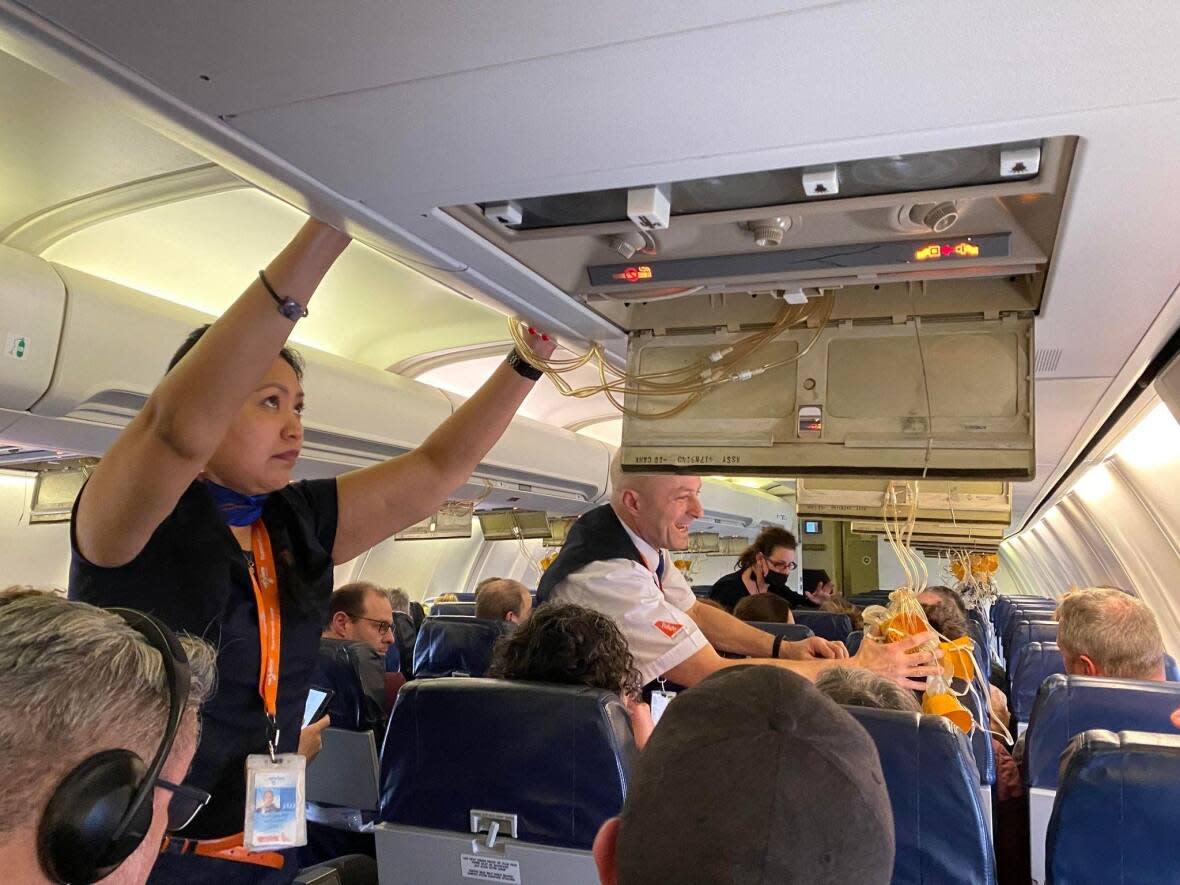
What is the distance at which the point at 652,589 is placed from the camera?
3352 mm

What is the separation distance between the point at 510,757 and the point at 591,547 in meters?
1.27

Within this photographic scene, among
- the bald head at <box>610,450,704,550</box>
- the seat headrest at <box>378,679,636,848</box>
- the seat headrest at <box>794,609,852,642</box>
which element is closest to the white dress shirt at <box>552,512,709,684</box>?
the bald head at <box>610,450,704,550</box>

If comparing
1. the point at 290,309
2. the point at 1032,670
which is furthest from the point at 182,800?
the point at 1032,670

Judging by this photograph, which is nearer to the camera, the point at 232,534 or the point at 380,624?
the point at 232,534

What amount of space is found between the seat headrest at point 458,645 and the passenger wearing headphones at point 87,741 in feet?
14.5

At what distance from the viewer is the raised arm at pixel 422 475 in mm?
2281

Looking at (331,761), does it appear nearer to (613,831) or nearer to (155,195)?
(155,195)

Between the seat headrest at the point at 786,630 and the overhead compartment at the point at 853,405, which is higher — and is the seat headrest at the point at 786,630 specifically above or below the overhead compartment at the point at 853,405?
below

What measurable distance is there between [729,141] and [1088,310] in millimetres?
1246

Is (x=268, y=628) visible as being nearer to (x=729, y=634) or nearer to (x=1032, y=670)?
(x=729, y=634)

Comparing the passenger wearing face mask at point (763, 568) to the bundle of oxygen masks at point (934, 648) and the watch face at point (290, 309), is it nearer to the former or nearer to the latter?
the bundle of oxygen masks at point (934, 648)

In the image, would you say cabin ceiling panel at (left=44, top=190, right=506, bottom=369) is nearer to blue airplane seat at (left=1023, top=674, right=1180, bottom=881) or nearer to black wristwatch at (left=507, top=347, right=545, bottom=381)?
black wristwatch at (left=507, top=347, right=545, bottom=381)

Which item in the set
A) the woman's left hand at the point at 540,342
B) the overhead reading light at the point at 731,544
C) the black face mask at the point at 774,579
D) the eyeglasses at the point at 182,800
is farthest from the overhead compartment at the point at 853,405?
the overhead reading light at the point at 731,544

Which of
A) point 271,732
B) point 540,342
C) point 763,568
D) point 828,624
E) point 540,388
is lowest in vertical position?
point 828,624
